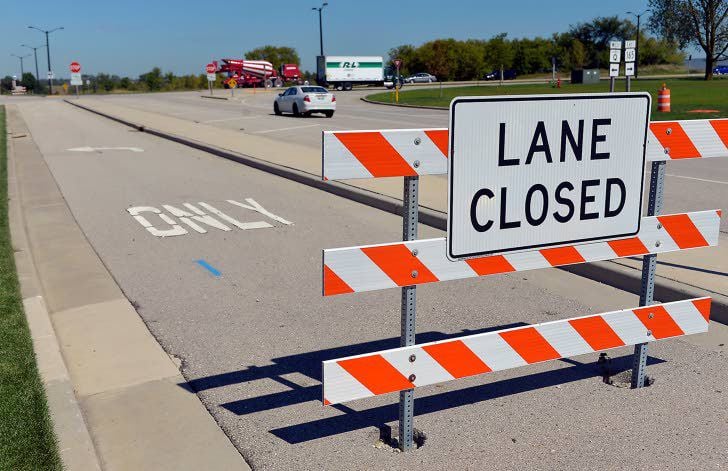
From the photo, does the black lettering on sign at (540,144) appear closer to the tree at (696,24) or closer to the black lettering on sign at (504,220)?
the black lettering on sign at (504,220)

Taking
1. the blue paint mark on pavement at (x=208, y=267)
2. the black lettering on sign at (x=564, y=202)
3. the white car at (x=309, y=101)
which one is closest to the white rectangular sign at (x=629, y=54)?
the white car at (x=309, y=101)

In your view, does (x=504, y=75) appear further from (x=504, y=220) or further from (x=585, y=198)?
(x=504, y=220)

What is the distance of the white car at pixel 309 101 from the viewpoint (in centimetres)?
3170

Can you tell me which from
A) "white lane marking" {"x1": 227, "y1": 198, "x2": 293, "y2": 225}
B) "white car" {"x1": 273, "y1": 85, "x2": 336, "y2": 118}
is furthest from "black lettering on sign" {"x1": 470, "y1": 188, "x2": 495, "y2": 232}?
"white car" {"x1": 273, "y1": 85, "x2": 336, "y2": 118}

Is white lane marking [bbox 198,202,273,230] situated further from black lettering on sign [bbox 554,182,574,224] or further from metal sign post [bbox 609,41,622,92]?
metal sign post [bbox 609,41,622,92]

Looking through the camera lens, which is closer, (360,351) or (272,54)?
(360,351)

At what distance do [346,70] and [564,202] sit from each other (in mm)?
68800

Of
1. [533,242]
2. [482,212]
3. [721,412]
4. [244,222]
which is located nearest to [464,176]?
[482,212]

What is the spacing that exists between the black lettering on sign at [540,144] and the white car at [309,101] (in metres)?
28.4

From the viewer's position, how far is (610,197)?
4145mm

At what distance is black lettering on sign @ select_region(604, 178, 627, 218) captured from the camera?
13.5ft

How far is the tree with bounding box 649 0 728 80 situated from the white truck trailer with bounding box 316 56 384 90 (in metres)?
29.0

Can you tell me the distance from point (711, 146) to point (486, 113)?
1.77 metres

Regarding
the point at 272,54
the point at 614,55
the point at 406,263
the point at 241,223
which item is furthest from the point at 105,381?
the point at 272,54
